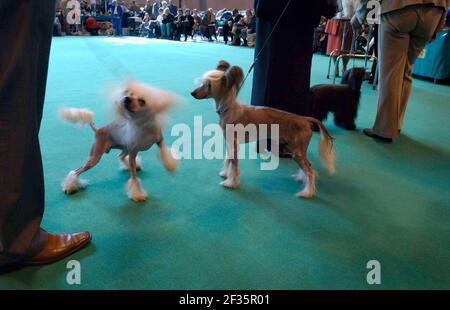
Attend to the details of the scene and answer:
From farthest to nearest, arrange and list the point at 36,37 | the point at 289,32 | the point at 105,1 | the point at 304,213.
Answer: the point at 105,1 → the point at 289,32 → the point at 304,213 → the point at 36,37

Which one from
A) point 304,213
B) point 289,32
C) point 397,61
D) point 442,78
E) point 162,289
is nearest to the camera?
point 162,289

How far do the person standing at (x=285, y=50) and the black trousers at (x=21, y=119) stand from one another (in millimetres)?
1763

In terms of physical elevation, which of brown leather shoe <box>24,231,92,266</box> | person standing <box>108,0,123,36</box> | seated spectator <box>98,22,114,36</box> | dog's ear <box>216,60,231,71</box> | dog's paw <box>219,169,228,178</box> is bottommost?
brown leather shoe <box>24,231,92,266</box>

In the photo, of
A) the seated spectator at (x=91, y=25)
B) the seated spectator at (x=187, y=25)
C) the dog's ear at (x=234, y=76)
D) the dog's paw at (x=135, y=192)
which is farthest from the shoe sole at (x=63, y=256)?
the seated spectator at (x=91, y=25)

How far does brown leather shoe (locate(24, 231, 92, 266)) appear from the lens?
61.1 inches

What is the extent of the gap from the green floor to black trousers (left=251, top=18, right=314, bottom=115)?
0.51 m

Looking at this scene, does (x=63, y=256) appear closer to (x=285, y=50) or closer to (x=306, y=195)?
(x=306, y=195)

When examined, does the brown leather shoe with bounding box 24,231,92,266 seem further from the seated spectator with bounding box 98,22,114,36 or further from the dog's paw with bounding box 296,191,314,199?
the seated spectator with bounding box 98,22,114,36

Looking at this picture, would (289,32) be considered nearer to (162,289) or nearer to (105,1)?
(162,289)

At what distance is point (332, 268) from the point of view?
1.63 metres

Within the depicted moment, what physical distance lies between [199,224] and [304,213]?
2.05 ft

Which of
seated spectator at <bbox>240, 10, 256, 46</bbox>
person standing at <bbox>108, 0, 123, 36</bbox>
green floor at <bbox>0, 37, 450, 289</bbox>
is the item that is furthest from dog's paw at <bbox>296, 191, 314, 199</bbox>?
person standing at <bbox>108, 0, 123, 36</bbox>
